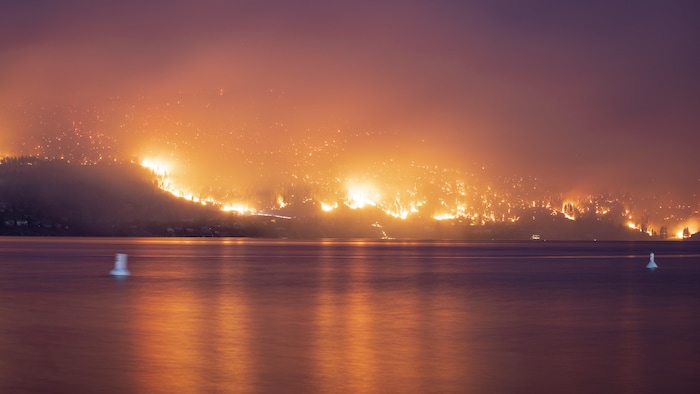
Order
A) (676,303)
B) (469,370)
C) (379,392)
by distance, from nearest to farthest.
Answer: (379,392) < (469,370) < (676,303)

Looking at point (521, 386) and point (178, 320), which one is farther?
point (178, 320)

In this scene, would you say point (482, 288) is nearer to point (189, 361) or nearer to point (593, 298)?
point (593, 298)

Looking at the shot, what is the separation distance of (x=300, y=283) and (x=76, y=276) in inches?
511

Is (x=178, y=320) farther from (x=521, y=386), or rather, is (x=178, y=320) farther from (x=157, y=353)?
(x=521, y=386)

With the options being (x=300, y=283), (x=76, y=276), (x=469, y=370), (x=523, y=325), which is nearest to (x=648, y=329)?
(x=523, y=325)

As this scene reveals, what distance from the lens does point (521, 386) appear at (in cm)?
1406

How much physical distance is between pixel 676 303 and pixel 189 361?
2206cm

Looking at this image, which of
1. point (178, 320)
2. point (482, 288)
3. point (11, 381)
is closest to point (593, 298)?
point (482, 288)

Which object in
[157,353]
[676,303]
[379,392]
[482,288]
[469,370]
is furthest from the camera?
[482,288]

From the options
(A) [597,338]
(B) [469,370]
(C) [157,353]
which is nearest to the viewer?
(B) [469,370]

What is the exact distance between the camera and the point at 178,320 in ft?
79.3

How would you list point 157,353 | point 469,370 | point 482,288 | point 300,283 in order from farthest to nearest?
point 300,283, point 482,288, point 157,353, point 469,370

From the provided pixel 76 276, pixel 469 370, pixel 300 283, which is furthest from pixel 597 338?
pixel 76 276

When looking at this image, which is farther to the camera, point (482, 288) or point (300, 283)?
point (300, 283)
